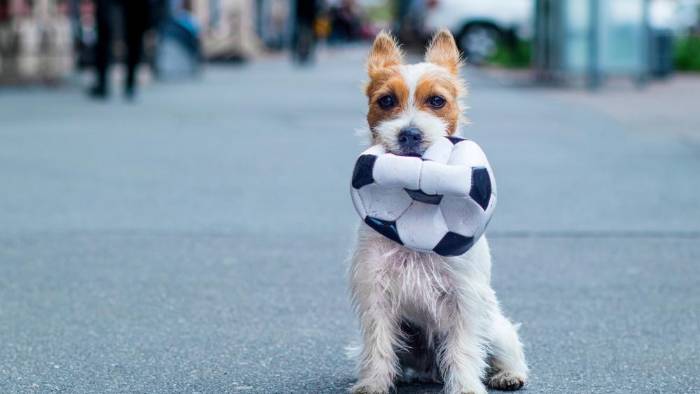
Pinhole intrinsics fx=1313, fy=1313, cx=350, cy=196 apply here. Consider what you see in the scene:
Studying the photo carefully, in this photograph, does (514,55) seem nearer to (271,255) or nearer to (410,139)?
(271,255)

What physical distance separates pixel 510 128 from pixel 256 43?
2431 centimetres

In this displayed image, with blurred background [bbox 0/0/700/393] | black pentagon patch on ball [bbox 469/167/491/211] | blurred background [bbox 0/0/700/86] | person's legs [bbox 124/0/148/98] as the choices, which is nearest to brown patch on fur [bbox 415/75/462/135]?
black pentagon patch on ball [bbox 469/167/491/211]

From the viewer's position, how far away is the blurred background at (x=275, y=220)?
5.02 metres

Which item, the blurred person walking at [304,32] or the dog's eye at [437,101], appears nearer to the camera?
the dog's eye at [437,101]

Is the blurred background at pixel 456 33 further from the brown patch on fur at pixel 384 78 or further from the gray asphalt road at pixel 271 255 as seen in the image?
the brown patch on fur at pixel 384 78

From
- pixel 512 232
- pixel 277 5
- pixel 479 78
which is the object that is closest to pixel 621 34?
pixel 479 78

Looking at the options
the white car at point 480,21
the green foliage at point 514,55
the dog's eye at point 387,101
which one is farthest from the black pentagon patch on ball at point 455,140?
the white car at point 480,21

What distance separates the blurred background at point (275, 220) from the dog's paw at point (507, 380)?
0.11 metres

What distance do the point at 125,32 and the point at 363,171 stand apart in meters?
14.2

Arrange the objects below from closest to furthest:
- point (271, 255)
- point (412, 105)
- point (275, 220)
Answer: point (412, 105) → point (271, 255) → point (275, 220)

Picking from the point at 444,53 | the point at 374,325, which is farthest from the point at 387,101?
the point at 374,325

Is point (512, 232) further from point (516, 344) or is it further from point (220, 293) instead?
point (516, 344)

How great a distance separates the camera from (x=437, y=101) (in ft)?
13.3

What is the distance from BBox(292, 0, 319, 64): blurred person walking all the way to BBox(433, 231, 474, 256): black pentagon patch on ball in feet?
92.7
